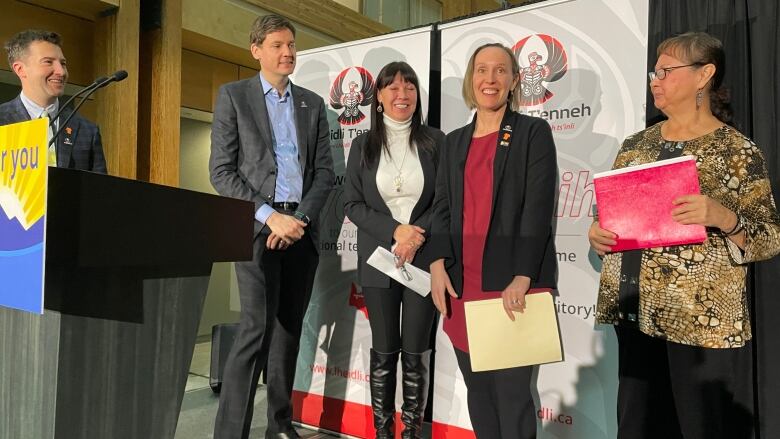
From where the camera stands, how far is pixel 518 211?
1.67m

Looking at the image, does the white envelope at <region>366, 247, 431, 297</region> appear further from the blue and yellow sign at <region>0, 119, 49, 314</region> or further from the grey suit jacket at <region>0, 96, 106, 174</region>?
the blue and yellow sign at <region>0, 119, 49, 314</region>

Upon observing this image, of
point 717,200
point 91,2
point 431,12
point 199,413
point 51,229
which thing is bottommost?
point 199,413

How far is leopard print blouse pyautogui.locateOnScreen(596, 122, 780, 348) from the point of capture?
4.63 ft

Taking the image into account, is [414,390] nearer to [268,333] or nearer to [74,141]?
[268,333]

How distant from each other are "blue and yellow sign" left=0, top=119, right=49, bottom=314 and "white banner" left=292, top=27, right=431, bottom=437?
7.01ft

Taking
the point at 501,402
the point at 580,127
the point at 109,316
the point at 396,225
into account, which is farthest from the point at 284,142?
the point at 109,316

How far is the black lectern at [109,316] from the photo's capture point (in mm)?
804

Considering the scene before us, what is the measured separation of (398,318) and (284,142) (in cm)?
86

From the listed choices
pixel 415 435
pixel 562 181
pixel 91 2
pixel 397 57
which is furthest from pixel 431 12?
pixel 415 435

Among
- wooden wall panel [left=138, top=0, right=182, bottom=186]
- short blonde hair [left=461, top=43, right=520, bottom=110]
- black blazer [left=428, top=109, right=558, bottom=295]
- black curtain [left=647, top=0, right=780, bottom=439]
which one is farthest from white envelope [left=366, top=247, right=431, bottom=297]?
wooden wall panel [left=138, top=0, right=182, bottom=186]

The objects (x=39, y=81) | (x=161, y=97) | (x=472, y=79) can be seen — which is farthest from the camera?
(x=161, y=97)

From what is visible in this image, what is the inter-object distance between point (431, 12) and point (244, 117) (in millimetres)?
7500

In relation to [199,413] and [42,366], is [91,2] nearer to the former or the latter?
[199,413]

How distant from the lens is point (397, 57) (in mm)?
2795
